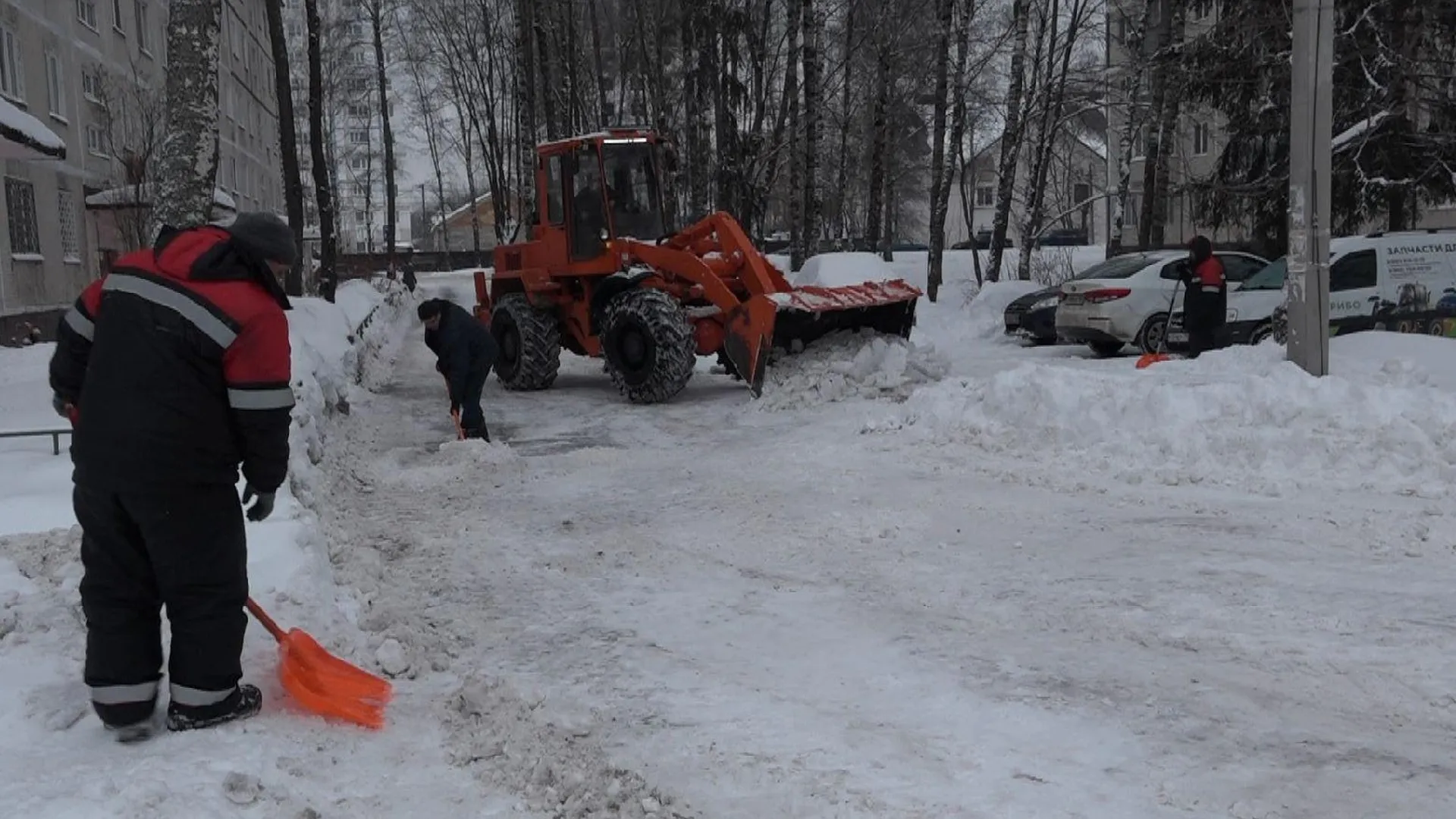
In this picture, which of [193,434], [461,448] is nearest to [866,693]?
[193,434]

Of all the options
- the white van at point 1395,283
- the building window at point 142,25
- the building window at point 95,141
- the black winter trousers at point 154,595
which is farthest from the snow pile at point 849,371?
the building window at point 142,25

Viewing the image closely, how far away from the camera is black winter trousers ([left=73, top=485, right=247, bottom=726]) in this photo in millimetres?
3805

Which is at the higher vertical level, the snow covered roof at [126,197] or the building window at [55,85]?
the building window at [55,85]

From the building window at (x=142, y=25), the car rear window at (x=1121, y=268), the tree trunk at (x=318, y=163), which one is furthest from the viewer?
the building window at (x=142, y=25)

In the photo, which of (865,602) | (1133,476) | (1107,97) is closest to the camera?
(865,602)

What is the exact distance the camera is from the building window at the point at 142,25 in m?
32.3

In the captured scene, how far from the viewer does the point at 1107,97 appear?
26.6 metres

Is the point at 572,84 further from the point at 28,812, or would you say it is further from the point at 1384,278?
the point at 28,812

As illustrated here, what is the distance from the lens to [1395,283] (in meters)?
13.9

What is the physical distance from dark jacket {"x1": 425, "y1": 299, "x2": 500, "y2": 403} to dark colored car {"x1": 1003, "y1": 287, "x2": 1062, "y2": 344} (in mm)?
10615

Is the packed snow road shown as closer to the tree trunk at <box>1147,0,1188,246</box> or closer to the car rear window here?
the car rear window

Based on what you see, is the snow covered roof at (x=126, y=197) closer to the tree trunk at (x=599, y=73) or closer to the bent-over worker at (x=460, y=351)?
the bent-over worker at (x=460, y=351)

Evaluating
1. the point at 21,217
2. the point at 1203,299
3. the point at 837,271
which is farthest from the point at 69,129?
the point at 1203,299

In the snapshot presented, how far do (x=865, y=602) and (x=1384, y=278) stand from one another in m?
11.0
